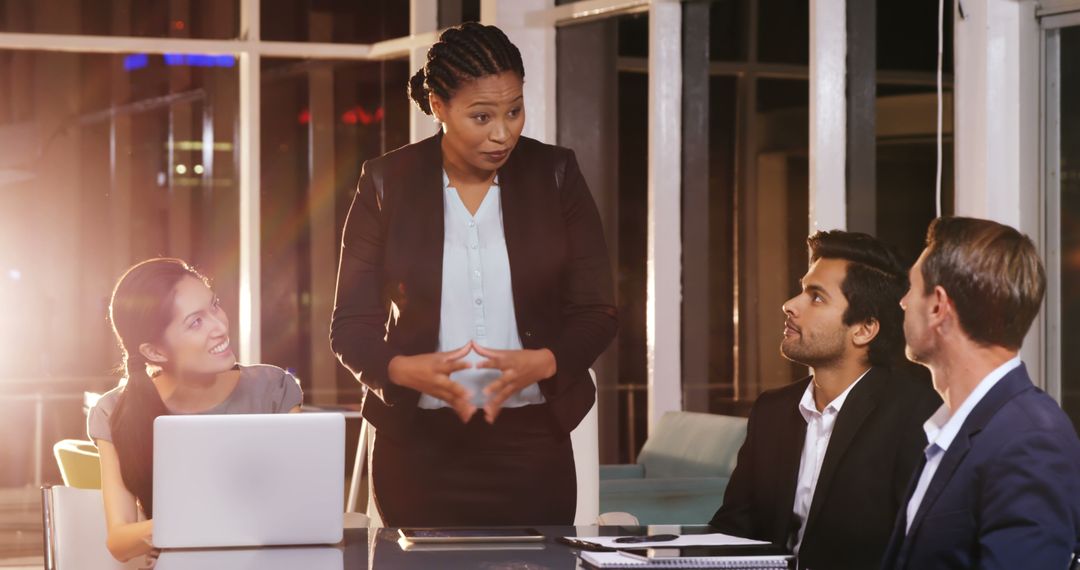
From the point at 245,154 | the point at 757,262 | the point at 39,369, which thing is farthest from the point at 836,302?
the point at 39,369

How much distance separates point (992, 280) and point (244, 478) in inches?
49.4

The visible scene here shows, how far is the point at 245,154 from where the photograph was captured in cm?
767

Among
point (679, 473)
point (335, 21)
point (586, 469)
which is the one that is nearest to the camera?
point (586, 469)

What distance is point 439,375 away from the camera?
7.74 ft

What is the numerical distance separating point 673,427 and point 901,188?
4.58ft

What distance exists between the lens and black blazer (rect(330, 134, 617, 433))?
2.49 metres

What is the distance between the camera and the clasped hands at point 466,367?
7.71 feet

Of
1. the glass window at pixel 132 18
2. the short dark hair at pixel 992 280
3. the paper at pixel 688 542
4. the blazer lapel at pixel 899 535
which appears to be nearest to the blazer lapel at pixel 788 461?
the paper at pixel 688 542

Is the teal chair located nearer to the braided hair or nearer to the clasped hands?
the clasped hands

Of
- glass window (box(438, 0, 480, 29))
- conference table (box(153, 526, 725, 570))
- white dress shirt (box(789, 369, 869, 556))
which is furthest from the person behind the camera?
glass window (box(438, 0, 480, 29))

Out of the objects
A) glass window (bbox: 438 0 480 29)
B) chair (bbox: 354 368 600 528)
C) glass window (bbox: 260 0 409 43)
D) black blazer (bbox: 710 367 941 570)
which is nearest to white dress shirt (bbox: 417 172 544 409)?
black blazer (bbox: 710 367 941 570)

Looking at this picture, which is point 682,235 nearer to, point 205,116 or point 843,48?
point 843,48

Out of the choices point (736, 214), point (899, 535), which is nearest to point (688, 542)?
point (899, 535)

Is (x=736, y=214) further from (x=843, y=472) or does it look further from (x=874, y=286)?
(x=843, y=472)
